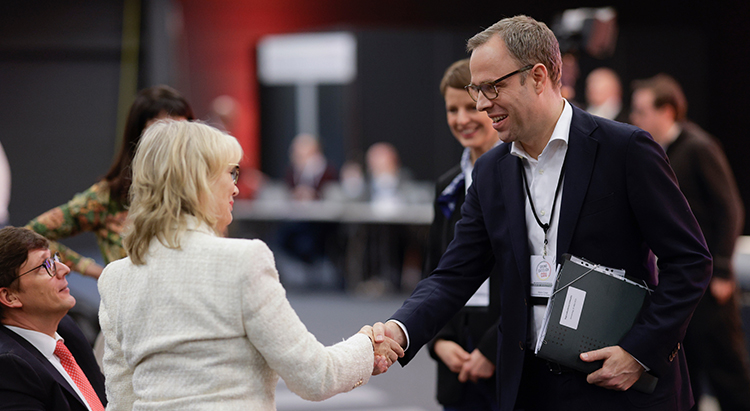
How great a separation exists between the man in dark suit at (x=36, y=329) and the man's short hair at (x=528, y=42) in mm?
1344

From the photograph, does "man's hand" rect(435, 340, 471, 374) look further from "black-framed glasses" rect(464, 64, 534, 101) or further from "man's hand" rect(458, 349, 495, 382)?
"black-framed glasses" rect(464, 64, 534, 101)

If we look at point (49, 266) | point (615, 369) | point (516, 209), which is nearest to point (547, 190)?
point (516, 209)

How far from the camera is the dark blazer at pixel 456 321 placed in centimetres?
250

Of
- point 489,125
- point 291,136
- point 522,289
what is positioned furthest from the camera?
point 291,136

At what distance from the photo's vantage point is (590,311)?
184 centimetres

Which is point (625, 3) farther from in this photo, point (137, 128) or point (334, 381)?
point (334, 381)

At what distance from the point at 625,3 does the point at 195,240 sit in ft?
37.1

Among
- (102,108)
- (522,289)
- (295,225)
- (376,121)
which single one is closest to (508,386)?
(522,289)

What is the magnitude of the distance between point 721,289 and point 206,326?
3396mm

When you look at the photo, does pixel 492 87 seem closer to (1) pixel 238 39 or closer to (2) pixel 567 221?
(2) pixel 567 221

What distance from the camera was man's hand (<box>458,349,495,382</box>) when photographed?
7.98ft

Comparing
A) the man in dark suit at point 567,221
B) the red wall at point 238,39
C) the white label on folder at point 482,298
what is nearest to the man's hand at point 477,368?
the white label on folder at point 482,298

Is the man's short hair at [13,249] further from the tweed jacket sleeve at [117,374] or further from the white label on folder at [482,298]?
the white label on folder at [482,298]

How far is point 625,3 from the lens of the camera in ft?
37.9
